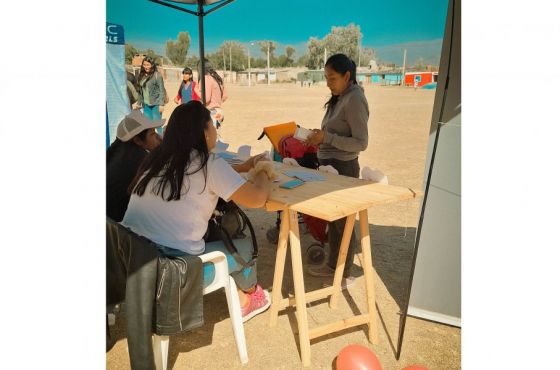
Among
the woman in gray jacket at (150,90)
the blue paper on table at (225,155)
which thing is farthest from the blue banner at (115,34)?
the woman in gray jacket at (150,90)

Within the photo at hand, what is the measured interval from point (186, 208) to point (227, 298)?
1.73 ft

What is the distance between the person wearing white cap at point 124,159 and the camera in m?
2.23

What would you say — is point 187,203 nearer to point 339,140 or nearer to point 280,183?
point 280,183

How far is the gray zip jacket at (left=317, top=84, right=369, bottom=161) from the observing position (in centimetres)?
268

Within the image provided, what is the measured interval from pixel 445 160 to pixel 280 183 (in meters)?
0.94

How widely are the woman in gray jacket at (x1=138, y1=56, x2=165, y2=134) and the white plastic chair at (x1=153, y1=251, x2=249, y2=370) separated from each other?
19.9ft

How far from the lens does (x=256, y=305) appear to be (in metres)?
2.56

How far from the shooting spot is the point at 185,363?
2170 millimetres

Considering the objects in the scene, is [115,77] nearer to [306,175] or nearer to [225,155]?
[225,155]

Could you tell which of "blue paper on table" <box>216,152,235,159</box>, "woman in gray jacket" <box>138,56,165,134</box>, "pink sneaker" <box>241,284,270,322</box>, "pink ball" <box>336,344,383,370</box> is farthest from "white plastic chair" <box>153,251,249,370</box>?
"woman in gray jacket" <box>138,56,165,134</box>

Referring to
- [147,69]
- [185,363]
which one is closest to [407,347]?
[185,363]

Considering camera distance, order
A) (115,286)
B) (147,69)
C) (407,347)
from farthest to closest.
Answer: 1. (147,69)
2. (407,347)
3. (115,286)

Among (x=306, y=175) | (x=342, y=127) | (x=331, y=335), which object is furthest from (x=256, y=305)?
(x=342, y=127)

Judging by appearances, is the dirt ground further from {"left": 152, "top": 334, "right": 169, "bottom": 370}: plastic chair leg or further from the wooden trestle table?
{"left": 152, "top": 334, "right": 169, "bottom": 370}: plastic chair leg
